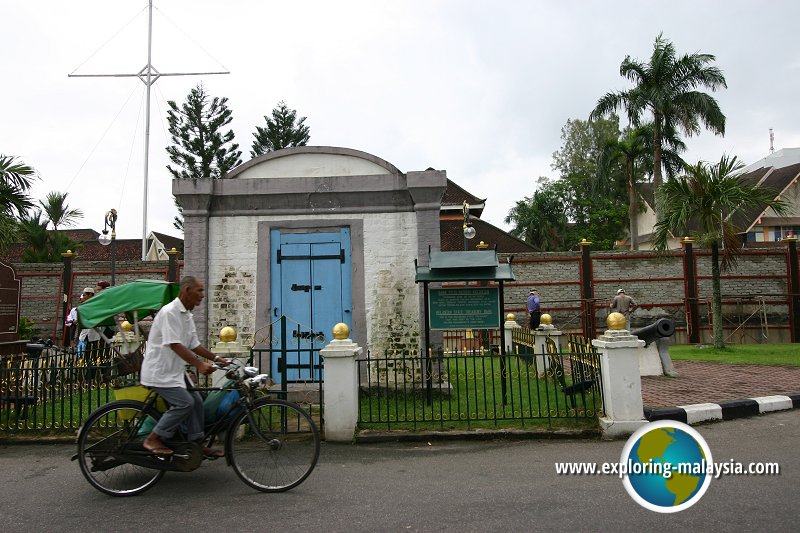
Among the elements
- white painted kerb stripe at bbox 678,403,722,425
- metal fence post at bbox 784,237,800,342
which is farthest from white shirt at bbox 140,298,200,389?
metal fence post at bbox 784,237,800,342

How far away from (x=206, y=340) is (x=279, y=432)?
456 cm

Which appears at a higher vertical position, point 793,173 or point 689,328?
point 793,173

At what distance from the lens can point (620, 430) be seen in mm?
6531

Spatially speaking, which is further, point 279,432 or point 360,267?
point 360,267

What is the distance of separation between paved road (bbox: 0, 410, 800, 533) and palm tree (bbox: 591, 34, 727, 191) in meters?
25.5

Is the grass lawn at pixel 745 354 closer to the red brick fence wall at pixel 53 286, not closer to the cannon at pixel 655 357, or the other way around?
the cannon at pixel 655 357

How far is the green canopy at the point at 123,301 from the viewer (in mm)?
5992

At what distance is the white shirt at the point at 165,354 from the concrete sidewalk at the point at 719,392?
5386mm

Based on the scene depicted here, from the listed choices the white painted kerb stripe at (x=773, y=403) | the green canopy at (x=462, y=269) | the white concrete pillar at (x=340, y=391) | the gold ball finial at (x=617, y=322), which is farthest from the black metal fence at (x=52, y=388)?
the white painted kerb stripe at (x=773, y=403)

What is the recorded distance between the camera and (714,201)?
14164 mm

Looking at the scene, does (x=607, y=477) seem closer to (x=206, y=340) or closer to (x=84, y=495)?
(x=84, y=495)

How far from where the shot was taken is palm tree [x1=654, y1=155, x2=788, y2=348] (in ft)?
45.8

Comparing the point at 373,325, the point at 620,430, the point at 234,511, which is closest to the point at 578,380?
the point at 620,430

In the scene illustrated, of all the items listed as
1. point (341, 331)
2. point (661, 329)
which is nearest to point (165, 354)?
point (341, 331)
